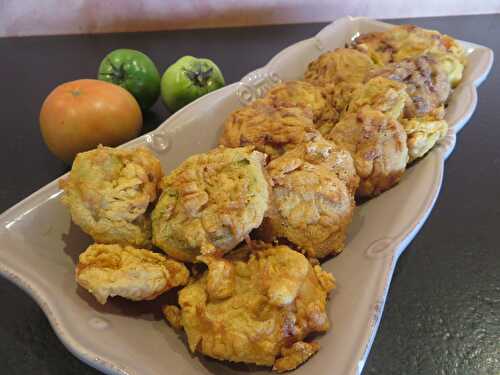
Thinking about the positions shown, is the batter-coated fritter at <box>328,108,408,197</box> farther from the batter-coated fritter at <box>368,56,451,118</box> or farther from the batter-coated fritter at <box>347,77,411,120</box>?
the batter-coated fritter at <box>368,56,451,118</box>

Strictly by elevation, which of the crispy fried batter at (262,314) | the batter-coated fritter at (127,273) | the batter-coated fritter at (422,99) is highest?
the batter-coated fritter at (422,99)

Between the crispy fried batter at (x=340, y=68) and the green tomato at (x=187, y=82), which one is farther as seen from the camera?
the green tomato at (x=187, y=82)

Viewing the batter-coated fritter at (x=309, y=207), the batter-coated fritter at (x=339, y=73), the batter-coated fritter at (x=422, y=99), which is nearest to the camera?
the batter-coated fritter at (x=309, y=207)

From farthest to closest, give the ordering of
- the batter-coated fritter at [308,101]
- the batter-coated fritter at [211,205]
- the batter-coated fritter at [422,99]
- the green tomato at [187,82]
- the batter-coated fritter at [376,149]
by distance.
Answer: the green tomato at [187,82], the batter-coated fritter at [308,101], the batter-coated fritter at [422,99], the batter-coated fritter at [376,149], the batter-coated fritter at [211,205]

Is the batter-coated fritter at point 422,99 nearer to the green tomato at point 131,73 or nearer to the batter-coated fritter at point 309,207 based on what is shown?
the batter-coated fritter at point 309,207

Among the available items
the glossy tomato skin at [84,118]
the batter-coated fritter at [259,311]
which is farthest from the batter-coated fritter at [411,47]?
the batter-coated fritter at [259,311]

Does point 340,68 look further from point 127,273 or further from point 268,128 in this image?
point 127,273
